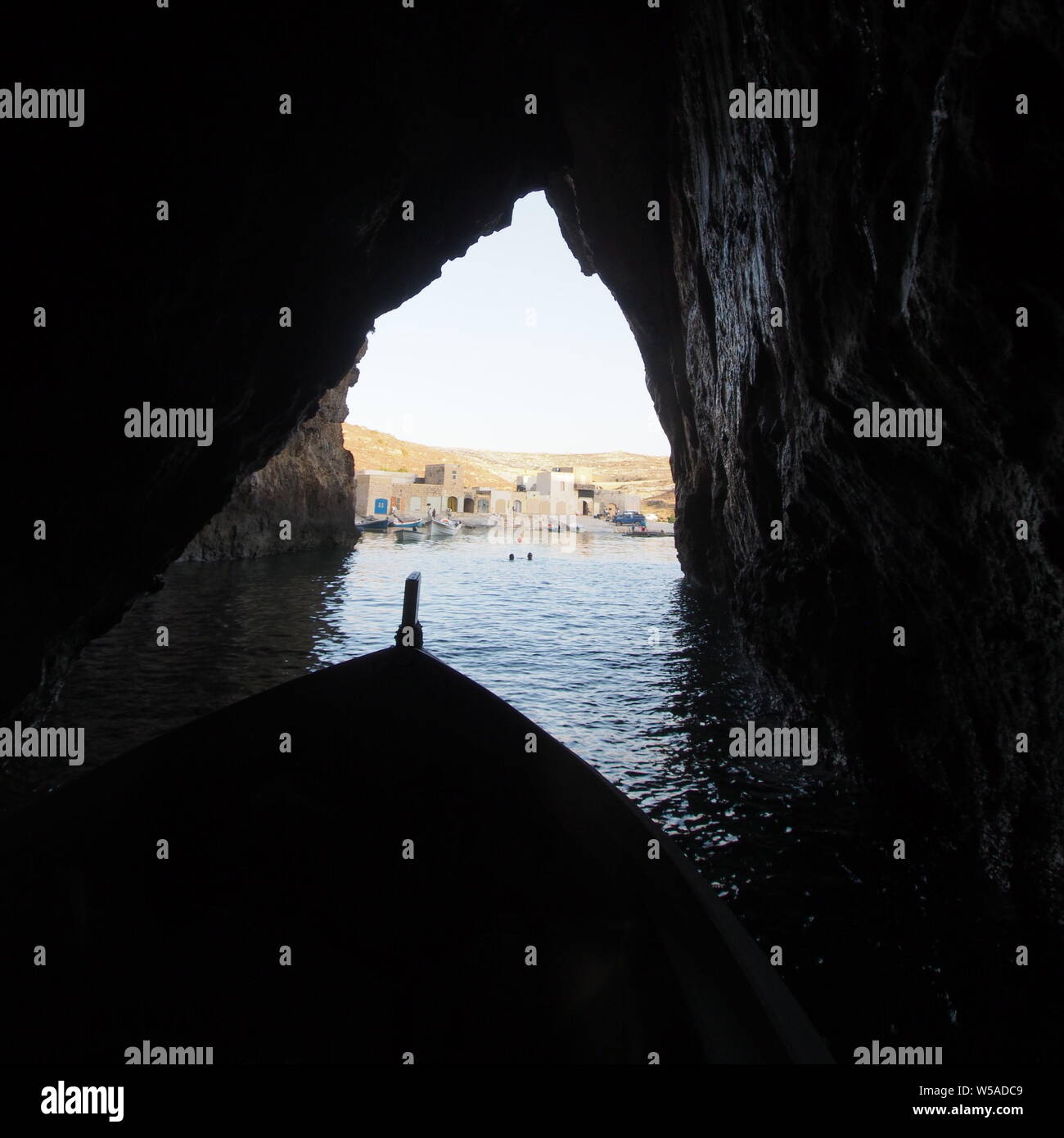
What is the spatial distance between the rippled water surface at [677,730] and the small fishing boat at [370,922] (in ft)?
5.43

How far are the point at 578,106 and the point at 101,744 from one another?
1513 centimetres

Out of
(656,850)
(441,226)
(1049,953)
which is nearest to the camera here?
(656,850)

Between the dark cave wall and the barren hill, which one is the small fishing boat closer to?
the dark cave wall

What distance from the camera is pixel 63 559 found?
6.82m

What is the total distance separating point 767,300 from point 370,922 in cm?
806

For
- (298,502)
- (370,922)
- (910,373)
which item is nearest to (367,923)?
(370,922)

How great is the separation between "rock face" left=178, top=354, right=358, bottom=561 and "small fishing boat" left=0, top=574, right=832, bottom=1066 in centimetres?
2826

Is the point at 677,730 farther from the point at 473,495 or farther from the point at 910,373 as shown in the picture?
the point at 473,495

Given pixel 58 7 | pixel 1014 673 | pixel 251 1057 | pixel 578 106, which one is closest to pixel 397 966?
pixel 251 1057

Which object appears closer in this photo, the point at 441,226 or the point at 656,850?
the point at 656,850

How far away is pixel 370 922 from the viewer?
4480 mm

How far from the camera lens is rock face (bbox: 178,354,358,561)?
112 ft

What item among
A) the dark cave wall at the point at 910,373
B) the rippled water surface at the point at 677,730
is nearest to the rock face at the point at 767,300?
the dark cave wall at the point at 910,373
